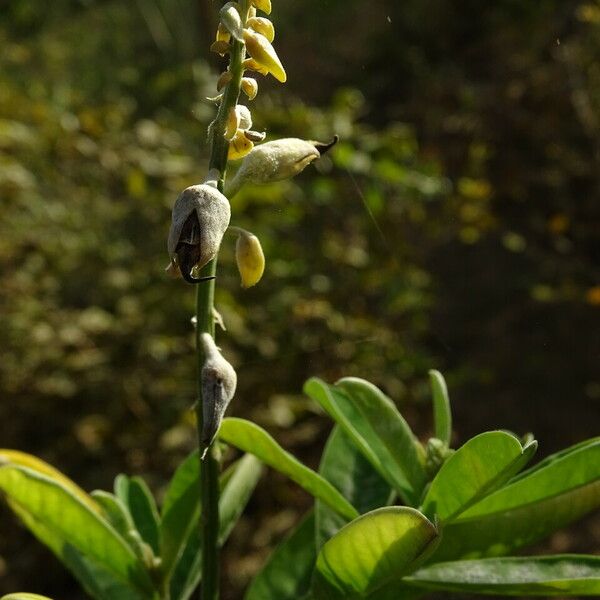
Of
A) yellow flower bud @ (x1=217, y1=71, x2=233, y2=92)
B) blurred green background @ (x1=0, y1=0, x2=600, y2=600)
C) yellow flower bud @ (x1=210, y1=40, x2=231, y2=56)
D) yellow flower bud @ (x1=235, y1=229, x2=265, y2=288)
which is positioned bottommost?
blurred green background @ (x1=0, y1=0, x2=600, y2=600)

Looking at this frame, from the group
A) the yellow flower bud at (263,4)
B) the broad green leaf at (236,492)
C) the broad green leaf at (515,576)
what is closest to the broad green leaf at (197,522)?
the broad green leaf at (236,492)

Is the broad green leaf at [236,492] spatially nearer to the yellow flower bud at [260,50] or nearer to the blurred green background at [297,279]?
the yellow flower bud at [260,50]

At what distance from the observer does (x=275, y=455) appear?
2.43 ft

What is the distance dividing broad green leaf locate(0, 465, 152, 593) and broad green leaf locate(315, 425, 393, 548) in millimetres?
185

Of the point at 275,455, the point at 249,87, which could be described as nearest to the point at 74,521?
the point at 275,455

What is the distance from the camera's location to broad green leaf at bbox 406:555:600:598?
688mm

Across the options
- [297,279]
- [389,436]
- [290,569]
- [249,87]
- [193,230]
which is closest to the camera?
[193,230]

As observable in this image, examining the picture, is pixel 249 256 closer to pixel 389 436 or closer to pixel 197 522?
pixel 389 436

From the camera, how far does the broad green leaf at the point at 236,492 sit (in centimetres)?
89

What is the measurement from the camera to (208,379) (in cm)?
58

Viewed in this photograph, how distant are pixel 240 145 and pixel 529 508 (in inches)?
15.8

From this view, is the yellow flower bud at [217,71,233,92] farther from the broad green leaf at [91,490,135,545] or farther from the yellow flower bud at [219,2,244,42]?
the broad green leaf at [91,490,135,545]

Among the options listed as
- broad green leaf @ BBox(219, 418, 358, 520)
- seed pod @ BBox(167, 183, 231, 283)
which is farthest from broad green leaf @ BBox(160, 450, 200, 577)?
seed pod @ BBox(167, 183, 231, 283)

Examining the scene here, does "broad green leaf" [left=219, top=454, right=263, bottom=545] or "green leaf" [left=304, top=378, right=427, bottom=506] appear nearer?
"green leaf" [left=304, top=378, right=427, bottom=506]
